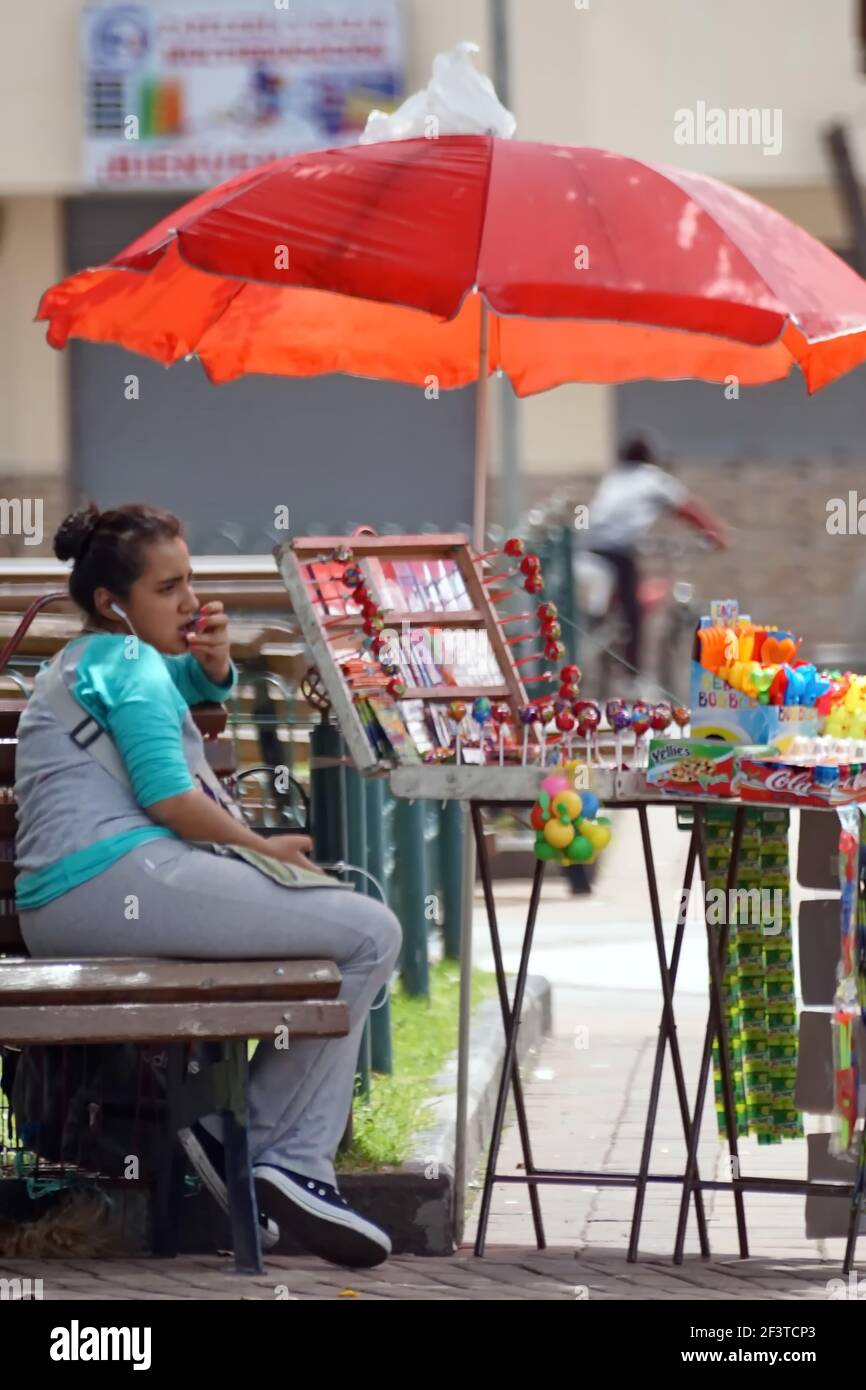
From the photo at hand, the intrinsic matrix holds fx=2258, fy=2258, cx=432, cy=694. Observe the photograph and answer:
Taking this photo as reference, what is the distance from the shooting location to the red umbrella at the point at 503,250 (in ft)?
14.3

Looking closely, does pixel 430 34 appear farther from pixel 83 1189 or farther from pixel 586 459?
pixel 83 1189

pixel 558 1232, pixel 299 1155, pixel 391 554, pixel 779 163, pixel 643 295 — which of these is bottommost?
pixel 558 1232

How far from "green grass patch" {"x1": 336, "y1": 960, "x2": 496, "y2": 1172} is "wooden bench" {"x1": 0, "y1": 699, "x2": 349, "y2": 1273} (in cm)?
56

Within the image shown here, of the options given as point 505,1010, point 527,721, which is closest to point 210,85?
point 527,721

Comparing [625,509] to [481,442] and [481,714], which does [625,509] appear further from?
[481,714]

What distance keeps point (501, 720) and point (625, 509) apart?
919cm

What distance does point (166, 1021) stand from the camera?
4.22 metres

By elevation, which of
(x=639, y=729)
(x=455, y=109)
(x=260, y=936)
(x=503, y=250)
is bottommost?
(x=260, y=936)

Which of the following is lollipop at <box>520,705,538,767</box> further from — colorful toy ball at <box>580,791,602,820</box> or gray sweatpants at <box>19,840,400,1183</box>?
gray sweatpants at <box>19,840,400,1183</box>

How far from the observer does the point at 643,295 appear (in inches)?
173

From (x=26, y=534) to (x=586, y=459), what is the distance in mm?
4439

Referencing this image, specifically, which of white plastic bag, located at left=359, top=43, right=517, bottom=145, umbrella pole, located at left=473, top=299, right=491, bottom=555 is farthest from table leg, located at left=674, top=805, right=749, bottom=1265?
white plastic bag, located at left=359, top=43, right=517, bottom=145
